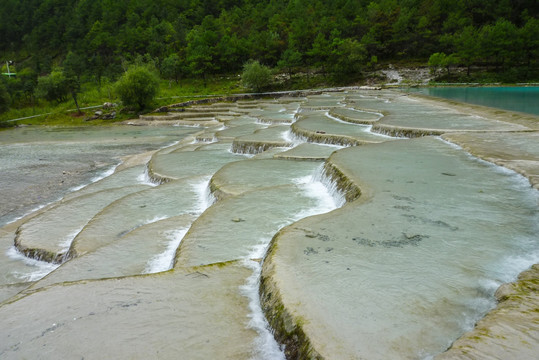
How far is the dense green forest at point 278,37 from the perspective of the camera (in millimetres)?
48094

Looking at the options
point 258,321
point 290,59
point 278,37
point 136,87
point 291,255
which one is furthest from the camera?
point 278,37

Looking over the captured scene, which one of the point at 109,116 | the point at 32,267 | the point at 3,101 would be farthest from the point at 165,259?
the point at 3,101

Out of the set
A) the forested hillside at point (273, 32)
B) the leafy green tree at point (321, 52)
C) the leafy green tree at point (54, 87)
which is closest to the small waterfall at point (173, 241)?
the forested hillside at point (273, 32)

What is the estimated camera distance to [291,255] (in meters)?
4.93

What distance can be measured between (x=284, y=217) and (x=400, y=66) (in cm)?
5300

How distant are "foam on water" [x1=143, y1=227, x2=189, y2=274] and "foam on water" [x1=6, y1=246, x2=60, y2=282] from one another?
255 cm

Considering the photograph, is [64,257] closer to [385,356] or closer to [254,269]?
[254,269]

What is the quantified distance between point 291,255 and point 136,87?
1531 inches

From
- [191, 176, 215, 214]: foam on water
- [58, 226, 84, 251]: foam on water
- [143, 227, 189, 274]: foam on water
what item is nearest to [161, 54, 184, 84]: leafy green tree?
[191, 176, 215, 214]: foam on water

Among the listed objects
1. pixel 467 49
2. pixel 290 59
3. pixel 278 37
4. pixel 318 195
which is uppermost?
pixel 278 37

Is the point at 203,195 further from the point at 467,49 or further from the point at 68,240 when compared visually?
the point at 467,49

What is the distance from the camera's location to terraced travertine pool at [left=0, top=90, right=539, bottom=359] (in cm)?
357

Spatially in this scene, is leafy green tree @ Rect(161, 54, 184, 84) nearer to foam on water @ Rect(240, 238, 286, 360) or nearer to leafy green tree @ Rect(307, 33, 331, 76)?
leafy green tree @ Rect(307, 33, 331, 76)

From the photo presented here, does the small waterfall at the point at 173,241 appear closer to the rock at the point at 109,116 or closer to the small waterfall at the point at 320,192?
the small waterfall at the point at 320,192
